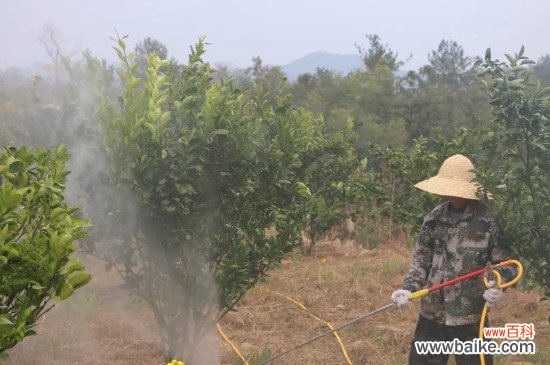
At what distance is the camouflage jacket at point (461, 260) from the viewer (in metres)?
3.35

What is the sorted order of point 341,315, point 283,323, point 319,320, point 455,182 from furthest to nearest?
1. point 341,315
2. point 283,323
3. point 319,320
4. point 455,182

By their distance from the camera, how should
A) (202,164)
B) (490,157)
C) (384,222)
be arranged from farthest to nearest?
(384,222)
(490,157)
(202,164)

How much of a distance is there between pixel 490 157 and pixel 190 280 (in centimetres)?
257

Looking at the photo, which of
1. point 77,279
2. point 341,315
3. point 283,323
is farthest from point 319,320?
point 77,279

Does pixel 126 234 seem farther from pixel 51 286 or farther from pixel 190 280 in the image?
pixel 51 286

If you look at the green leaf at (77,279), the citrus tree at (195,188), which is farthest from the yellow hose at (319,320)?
the green leaf at (77,279)

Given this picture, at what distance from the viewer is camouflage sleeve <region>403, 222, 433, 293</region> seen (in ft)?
11.6

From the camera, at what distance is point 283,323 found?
605 cm

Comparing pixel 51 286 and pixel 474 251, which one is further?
pixel 474 251

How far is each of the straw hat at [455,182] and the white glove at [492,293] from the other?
53 cm

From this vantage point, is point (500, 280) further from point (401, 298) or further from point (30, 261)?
point (30, 261)

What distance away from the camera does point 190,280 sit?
148 inches

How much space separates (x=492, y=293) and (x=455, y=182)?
27.9 inches

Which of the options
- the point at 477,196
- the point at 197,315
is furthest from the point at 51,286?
the point at 477,196
